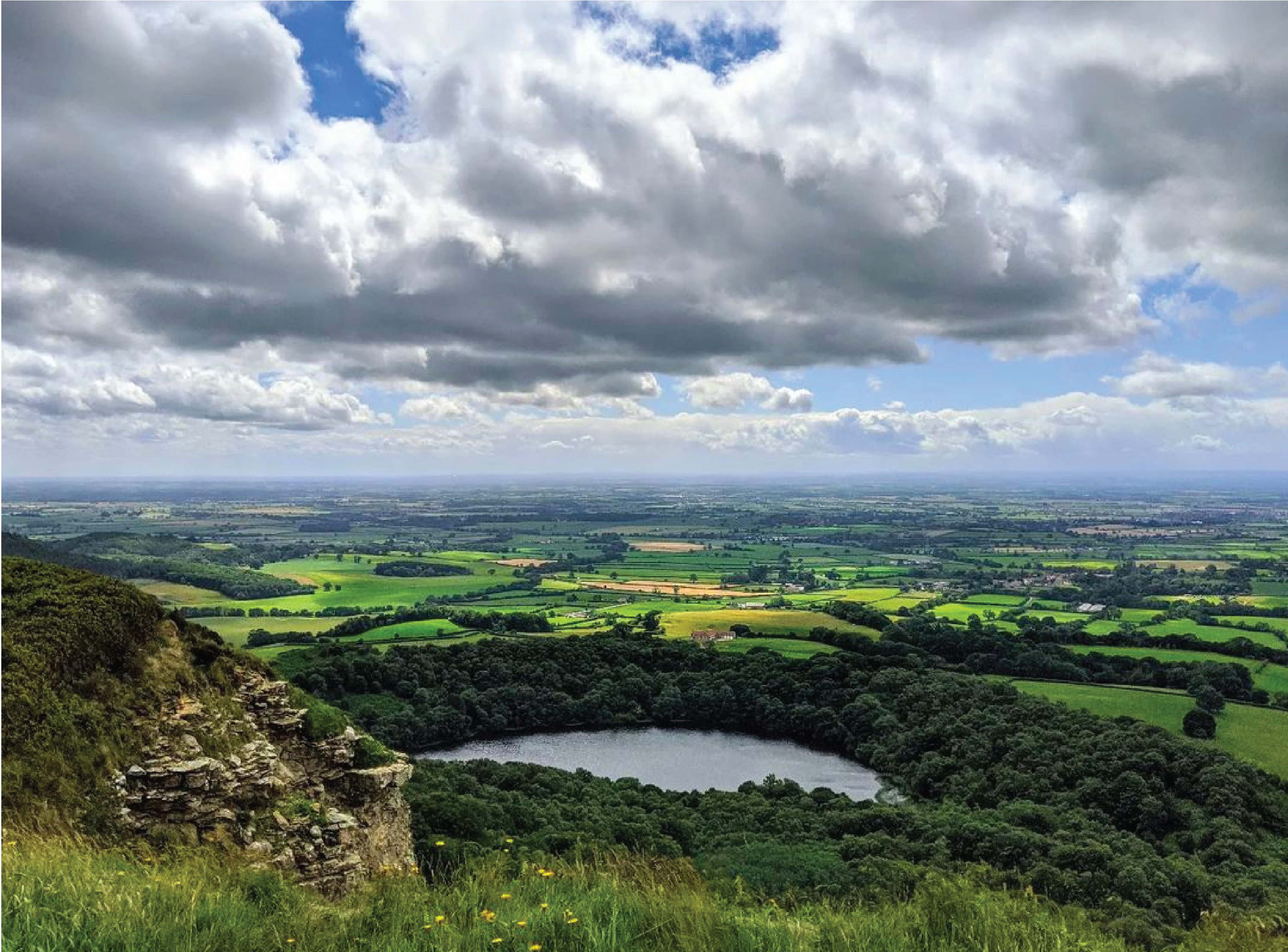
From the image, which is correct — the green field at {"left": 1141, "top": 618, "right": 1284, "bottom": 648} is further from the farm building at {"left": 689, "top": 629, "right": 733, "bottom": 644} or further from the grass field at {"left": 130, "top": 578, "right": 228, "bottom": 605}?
the grass field at {"left": 130, "top": 578, "right": 228, "bottom": 605}

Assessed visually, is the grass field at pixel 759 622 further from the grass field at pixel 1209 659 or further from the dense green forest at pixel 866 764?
the grass field at pixel 1209 659

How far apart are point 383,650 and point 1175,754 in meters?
69.6

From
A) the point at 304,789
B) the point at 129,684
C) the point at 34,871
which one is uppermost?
the point at 34,871

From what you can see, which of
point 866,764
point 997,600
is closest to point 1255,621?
point 997,600

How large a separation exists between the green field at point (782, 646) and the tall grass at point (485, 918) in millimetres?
77445

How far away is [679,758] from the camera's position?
6550 cm

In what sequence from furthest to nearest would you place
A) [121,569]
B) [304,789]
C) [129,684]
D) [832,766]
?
[121,569]
[832,766]
[304,789]
[129,684]

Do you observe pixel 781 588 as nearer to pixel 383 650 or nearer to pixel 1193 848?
pixel 383 650

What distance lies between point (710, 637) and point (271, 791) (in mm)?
79244

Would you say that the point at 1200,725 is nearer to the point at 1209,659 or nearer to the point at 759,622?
the point at 1209,659

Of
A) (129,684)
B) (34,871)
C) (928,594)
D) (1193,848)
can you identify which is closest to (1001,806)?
(1193,848)

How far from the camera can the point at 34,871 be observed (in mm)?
5574

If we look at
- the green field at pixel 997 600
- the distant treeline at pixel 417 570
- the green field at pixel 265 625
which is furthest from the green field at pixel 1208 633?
the distant treeline at pixel 417 570

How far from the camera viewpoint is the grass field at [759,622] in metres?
91.6
